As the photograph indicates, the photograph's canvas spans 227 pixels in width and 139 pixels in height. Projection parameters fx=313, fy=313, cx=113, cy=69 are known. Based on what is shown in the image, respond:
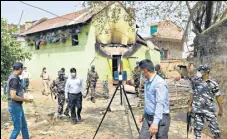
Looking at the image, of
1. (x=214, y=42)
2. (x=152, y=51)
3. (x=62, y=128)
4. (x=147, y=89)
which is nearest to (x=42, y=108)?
(x=62, y=128)

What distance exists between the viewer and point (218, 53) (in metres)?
7.23

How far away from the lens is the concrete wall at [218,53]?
6997 mm

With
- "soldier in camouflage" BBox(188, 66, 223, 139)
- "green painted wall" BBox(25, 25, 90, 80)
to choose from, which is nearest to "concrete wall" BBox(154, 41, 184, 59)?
"green painted wall" BBox(25, 25, 90, 80)

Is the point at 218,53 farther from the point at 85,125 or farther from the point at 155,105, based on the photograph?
the point at 85,125

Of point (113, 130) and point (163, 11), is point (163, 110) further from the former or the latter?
point (163, 11)

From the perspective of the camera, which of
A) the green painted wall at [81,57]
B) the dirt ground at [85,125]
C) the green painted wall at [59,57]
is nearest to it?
the dirt ground at [85,125]

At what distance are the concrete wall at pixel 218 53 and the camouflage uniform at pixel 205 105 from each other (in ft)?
4.07

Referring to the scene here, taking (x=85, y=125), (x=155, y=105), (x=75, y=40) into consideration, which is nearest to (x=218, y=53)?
(x=155, y=105)

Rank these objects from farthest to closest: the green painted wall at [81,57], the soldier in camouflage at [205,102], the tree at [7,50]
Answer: the green painted wall at [81,57]
the tree at [7,50]
the soldier in camouflage at [205,102]

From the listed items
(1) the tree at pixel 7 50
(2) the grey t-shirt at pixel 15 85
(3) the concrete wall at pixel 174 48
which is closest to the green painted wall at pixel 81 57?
(3) the concrete wall at pixel 174 48

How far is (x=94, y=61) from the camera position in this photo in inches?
810

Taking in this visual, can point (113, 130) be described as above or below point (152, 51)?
below

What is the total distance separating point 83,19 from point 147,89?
15782 millimetres

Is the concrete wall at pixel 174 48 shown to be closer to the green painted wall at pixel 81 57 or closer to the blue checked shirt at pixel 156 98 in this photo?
the green painted wall at pixel 81 57
